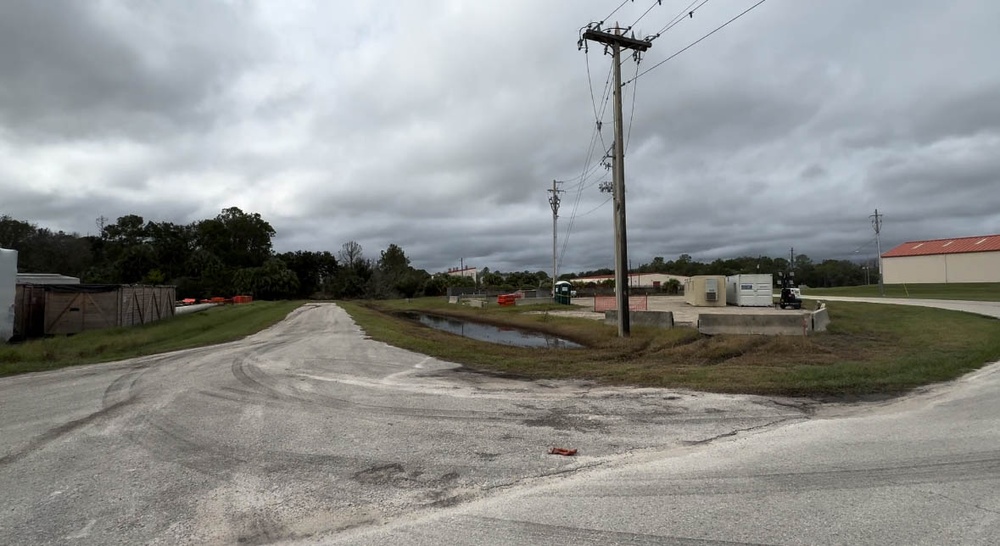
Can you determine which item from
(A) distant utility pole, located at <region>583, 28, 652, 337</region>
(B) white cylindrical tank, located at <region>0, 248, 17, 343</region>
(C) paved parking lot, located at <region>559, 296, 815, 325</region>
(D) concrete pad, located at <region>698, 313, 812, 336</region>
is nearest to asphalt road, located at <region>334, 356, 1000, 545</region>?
(D) concrete pad, located at <region>698, 313, 812, 336</region>

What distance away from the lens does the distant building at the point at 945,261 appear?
3088 inches

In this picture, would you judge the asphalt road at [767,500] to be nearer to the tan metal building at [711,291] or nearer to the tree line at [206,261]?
the tan metal building at [711,291]

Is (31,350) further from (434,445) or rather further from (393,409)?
(434,445)

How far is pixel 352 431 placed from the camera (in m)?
6.83

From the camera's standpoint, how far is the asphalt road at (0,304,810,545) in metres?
4.29

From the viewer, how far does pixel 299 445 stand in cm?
621

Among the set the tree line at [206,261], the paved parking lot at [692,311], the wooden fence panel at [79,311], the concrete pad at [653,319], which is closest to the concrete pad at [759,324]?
the paved parking lot at [692,311]

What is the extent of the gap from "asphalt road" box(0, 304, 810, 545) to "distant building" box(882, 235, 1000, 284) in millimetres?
96508

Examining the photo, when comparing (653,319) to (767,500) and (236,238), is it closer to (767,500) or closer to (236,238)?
(767,500)

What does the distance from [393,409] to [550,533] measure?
465cm

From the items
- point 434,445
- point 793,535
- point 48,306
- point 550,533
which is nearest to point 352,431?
point 434,445

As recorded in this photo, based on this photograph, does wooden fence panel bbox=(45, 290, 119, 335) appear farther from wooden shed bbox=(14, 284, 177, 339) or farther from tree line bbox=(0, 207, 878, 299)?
tree line bbox=(0, 207, 878, 299)

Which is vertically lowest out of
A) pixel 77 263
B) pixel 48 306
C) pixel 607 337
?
pixel 607 337

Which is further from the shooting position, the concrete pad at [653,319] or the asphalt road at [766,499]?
the concrete pad at [653,319]
